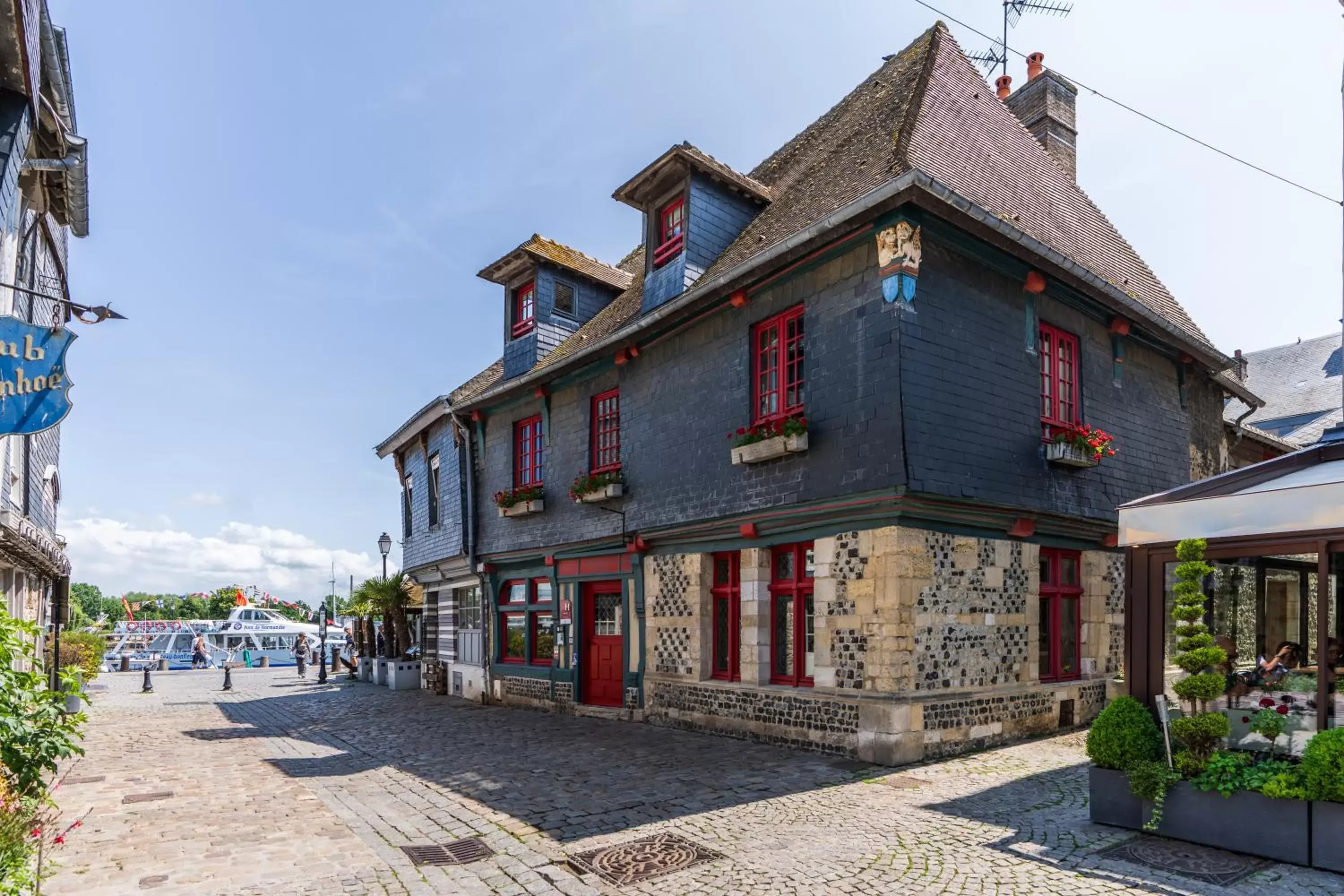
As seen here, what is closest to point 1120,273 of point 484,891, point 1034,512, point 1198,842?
point 1034,512

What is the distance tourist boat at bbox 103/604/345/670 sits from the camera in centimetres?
4344

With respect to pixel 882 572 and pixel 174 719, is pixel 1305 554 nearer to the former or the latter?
pixel 882 572

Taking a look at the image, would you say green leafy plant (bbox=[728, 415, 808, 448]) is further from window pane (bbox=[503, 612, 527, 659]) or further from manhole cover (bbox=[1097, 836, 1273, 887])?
window pane (bbox=[503, 612, 527, 659])

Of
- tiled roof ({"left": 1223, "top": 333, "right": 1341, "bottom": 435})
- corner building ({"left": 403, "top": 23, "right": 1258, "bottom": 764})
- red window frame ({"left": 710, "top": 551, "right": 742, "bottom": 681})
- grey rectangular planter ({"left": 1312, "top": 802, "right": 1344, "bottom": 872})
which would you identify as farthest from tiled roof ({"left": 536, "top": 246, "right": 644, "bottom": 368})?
tiled roof ({"left": 1223, "top": 333, "right": 1341, "bottom": 435})

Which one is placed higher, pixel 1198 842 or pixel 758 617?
pixel 758 617

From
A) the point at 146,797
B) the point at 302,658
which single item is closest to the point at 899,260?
the point at 146,797

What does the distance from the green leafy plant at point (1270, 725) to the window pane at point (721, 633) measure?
6822 mm

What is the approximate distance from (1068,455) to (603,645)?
25.4ft

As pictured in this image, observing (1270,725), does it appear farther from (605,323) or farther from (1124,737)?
(605,323)

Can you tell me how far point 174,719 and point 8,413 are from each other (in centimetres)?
1193

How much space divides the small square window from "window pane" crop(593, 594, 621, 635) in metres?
5.44

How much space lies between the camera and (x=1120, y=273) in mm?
13789

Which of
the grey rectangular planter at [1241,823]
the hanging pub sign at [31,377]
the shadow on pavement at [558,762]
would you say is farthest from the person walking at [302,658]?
the grey rectangular planter at [1241,823]

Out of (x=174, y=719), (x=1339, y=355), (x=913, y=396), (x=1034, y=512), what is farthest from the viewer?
(x=1339, y=355)
